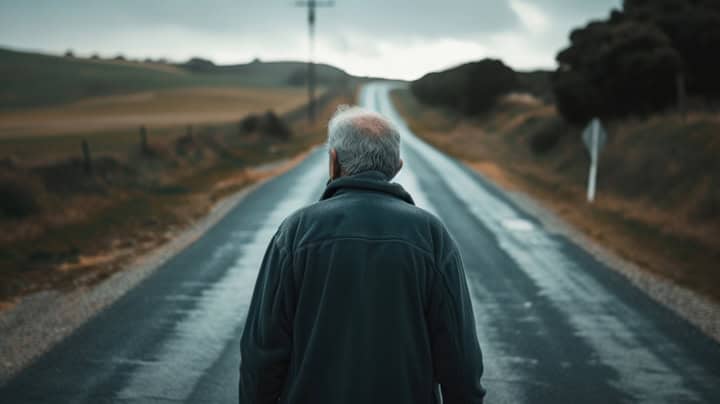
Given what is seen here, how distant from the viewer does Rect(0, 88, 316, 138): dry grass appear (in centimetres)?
3312

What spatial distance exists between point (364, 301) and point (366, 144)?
586 millimetres

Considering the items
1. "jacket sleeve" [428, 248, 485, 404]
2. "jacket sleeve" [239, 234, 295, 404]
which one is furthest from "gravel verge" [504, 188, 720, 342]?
"jacket sleeve" [239, 234, 295, 404]

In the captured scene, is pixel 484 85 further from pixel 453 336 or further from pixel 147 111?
pixel 453 336

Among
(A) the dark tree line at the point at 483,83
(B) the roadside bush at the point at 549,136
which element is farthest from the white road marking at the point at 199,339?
(A) the dark tree line at the point at 483,83

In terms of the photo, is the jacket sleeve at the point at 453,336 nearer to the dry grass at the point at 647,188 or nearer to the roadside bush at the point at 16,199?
the dry grass at the point at 647,188

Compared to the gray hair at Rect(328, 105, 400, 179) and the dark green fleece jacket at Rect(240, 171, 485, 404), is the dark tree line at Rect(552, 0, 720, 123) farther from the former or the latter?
the dark green fleece jacket at Rect(240, 171, 485, 404)

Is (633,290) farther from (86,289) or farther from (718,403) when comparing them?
(86,289)

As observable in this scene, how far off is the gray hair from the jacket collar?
0.04 m

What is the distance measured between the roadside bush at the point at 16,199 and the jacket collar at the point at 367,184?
10.7m

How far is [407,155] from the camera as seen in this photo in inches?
1018

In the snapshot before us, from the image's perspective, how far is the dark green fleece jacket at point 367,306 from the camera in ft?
6.99

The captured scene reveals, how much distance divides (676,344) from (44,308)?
259 inches

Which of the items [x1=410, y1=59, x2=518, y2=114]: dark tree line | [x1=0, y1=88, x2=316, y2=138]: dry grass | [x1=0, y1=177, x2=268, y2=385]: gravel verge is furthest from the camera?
[x1=410, y1=59, x2=518, y2=114]: dark tree line

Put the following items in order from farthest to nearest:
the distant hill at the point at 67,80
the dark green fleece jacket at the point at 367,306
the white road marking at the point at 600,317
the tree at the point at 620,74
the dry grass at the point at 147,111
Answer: the distant hill at the point at 67,80 → the dry grass at the point at 147,111 → the tree at the point at 620,74 → the white road marking at the point at 600,317 → the dark green fleece jacket at the point at 367,306
